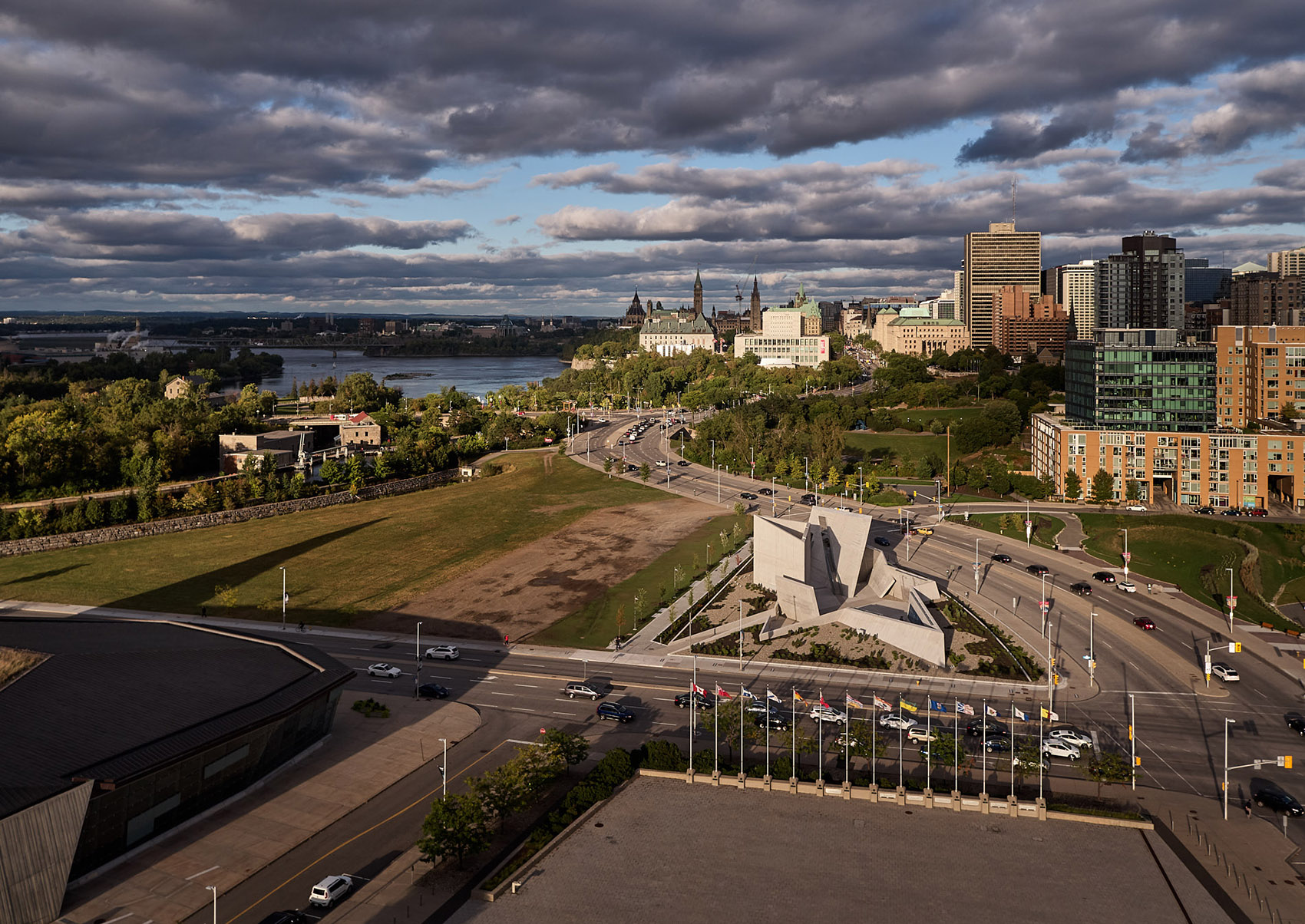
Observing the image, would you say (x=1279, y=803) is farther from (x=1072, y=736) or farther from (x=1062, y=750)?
(x=1072, y=736)


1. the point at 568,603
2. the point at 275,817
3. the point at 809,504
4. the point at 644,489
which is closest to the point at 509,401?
the point at 644,489

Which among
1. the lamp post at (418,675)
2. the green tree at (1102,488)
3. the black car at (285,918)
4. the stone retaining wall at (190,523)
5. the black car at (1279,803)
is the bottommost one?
the black car at (1279,803)

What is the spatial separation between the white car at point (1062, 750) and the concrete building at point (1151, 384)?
74.7 meters

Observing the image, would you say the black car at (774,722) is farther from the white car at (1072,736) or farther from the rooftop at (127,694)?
the rooftop at (127,694)

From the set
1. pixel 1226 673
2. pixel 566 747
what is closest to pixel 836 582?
pixel 1226 673

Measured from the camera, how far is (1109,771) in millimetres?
43344

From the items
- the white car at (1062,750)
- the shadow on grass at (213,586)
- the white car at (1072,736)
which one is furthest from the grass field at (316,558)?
the white car at (1062,750)

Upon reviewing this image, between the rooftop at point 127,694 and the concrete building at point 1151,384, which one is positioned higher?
the concrete building at point 1151,384

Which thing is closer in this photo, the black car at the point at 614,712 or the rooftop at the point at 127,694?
the rooftop at the point at 127,694

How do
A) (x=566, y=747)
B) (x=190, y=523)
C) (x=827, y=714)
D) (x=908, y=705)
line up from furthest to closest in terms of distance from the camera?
(x=190, y=523) → (x=827, y=714) → (x=908, y=705) → (x=566, y=747)

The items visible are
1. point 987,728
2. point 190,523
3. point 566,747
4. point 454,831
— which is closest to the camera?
point 454,831

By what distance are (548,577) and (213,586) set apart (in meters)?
28.1

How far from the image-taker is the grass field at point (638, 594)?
2682 inches

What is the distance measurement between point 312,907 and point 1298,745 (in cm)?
4701
